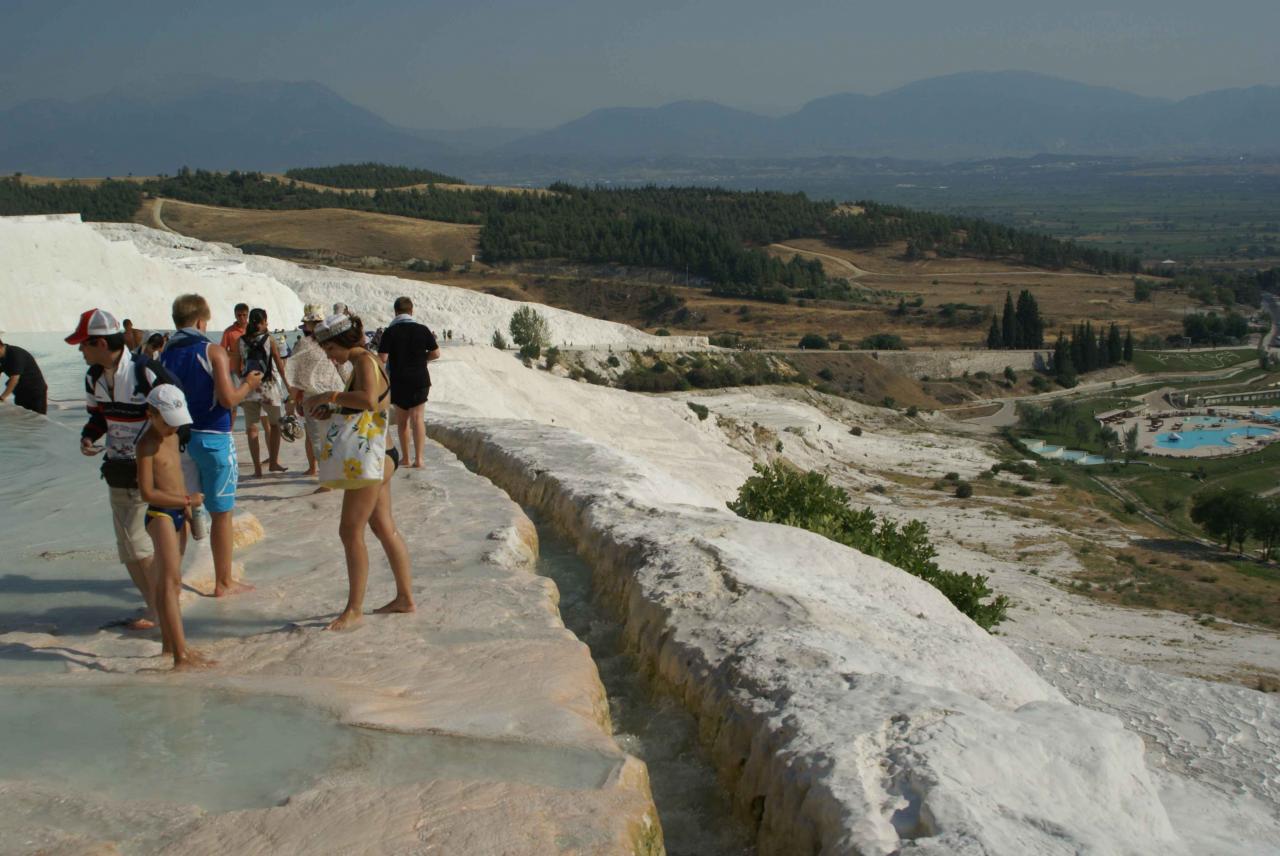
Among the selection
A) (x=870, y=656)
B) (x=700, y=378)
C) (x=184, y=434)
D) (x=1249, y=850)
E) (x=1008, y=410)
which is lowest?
(x=1008, y=410)

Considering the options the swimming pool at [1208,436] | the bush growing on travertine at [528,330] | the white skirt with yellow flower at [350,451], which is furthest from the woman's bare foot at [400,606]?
the swimming pool at [1208,436]

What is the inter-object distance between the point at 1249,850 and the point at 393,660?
4.53 metres

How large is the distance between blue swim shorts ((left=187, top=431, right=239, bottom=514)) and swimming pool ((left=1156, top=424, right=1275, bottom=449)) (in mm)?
69380

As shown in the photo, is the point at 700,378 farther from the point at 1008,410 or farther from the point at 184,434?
the point at 184,434

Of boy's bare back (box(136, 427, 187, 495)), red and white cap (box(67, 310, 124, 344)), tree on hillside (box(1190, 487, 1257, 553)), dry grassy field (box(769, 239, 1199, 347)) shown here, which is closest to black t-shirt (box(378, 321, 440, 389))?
red and white cap (box(67, 310, 124, 344))

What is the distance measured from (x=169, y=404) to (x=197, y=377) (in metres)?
0.98

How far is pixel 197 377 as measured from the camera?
696 cm

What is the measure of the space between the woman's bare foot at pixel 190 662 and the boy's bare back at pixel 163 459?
846mm

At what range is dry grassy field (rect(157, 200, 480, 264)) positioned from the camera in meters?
91.7

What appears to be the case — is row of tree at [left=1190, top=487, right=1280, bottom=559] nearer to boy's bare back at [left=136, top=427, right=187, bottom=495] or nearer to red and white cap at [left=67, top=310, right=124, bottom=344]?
boy's bare back at [left=136, top=427, right=187, bottom=495]

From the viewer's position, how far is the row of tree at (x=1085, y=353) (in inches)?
3287

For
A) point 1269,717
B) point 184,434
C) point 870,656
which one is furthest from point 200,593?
point 1269,717

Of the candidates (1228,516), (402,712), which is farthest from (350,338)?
(1228,516)

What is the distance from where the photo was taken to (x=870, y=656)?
6.84m
